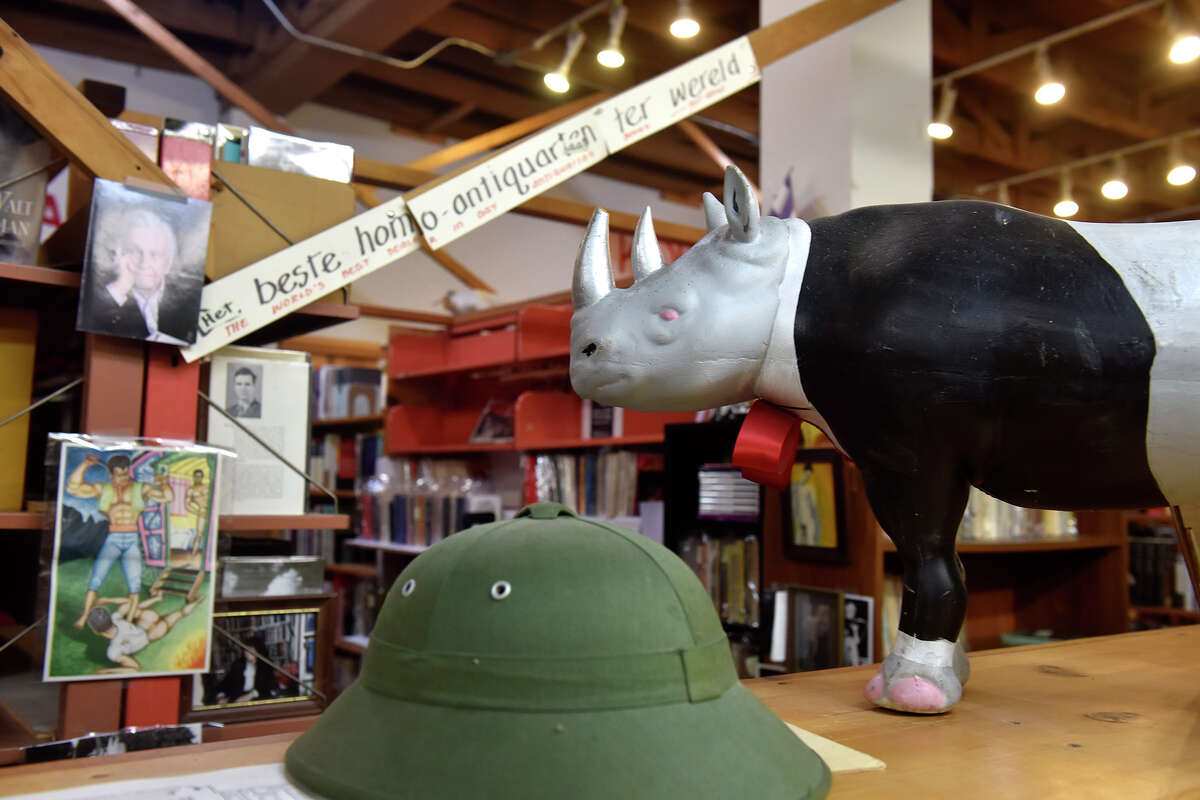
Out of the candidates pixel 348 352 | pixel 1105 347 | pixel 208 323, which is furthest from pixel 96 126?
pixel 348 352

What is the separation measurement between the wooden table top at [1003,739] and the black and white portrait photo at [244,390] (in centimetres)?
84

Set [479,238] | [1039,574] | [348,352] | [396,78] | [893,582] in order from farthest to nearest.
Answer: [479,238] < [348,352] < [396,78] < [1039,574] < [893,582]

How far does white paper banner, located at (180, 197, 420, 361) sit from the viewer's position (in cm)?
143

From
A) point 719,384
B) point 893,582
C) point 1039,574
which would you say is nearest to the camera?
point 719,384

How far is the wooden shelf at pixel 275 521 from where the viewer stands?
4.98 ft

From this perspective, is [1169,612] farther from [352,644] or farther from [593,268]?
[593,268]

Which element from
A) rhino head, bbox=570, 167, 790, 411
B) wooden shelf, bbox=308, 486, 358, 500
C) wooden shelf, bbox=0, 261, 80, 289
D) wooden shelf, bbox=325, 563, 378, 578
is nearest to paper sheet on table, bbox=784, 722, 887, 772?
rhino head, bbox=570, 167, 790, 411

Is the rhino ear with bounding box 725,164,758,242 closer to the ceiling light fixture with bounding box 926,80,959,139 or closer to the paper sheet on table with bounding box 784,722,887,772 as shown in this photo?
the paper sheet on table with bounding box 784,722,887,772

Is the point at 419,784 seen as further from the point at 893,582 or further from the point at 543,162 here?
the point at 893,582

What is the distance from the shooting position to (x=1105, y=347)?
855mm

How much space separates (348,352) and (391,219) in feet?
15.6

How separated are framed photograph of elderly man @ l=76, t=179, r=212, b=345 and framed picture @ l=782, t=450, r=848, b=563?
1411mm

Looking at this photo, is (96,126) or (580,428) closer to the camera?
(96,126)

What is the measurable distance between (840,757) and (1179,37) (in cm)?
372
